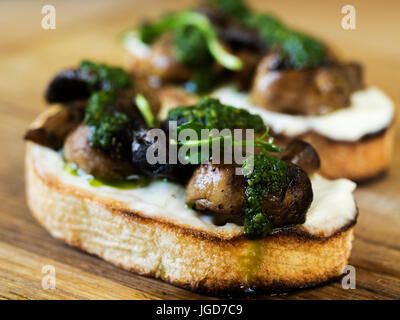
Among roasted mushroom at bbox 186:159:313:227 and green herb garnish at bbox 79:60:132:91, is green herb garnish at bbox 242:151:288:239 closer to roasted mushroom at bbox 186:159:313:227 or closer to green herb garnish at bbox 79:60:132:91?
roasted mushroom at bbox 186:159:313:227

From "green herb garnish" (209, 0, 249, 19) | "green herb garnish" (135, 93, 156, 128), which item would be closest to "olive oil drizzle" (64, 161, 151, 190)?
"green herb garnish" (135, 93, 156, 128)

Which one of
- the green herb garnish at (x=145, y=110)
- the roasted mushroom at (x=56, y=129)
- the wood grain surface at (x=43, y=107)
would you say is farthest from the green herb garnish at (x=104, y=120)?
the wood grain surface at (x=43, y=107)

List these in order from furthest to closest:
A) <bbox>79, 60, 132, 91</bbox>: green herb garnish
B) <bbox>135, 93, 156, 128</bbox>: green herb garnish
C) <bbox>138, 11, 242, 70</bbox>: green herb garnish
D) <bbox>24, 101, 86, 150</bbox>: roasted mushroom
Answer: <bbox>138, 11, 242, 70</bbox>: green herb garnish → <bbox>79, 60, 132, 91</bbox>: green herb garnish → <bbox>24, 101, 86, 150</bbox>: roasted mushroom → <bbox>135, 93, 156, 128</bbox>: green herb garnish

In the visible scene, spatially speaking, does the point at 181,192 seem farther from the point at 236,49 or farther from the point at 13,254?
the point at 236,49

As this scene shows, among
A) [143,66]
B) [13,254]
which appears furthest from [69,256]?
[143,66]

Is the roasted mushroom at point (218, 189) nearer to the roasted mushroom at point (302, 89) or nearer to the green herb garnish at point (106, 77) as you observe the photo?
the green herb garnish at point (106, 77)

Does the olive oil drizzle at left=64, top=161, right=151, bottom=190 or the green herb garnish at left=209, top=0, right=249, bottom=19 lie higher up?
the green herb garnish at left=209, top=0, right=249, bottom=19
